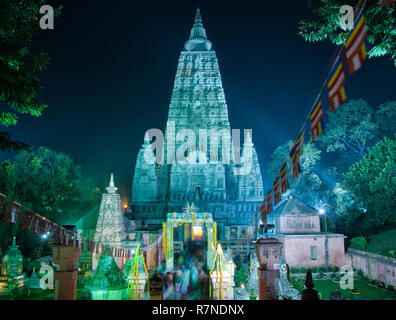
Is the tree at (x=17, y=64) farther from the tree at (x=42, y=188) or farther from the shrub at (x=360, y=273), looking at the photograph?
the shrub at (x=360, y=273)

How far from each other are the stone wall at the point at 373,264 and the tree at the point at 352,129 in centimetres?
1754

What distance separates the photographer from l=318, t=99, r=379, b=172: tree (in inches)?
1462

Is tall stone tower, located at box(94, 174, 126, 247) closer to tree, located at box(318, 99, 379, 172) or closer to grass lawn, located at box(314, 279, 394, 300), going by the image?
grass lawn, located at box(314, 279, 394, 300)

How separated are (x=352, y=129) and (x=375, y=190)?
1534 cm

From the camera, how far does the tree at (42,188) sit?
89.9 feet

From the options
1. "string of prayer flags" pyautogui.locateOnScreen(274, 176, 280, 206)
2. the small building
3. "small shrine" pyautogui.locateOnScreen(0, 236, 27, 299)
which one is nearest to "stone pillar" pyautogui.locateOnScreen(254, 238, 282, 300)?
"string of prayer flags" pyautogui.locateOnScreen(274, 176, 280, 206)

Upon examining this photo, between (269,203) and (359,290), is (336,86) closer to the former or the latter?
(269,203)

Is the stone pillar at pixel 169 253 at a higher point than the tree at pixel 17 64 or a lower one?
lower

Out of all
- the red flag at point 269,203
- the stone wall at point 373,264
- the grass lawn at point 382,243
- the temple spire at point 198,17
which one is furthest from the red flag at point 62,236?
the temple spire at point 198,17

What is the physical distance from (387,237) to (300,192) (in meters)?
13.5

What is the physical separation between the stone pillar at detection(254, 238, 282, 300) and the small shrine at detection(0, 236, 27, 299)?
45.8ft

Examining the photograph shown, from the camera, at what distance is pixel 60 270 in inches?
328
